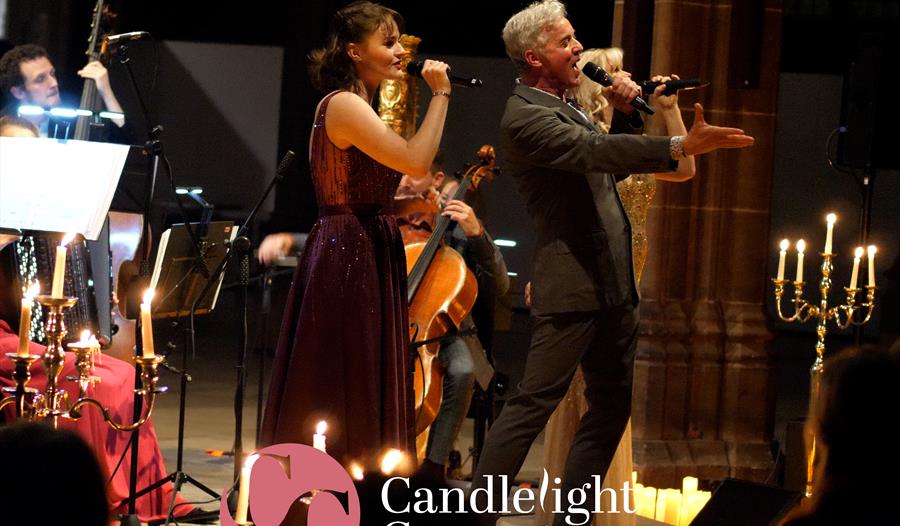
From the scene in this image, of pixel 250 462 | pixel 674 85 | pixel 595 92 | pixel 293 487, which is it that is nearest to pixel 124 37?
pixel 595 92

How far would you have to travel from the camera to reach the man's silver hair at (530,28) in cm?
421

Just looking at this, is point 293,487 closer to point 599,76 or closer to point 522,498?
point 599,76

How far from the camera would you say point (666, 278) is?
21.8ft

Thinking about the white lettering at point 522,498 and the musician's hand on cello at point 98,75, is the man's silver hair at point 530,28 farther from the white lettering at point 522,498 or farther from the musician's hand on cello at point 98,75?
the musician's hand on cello at point 98,75

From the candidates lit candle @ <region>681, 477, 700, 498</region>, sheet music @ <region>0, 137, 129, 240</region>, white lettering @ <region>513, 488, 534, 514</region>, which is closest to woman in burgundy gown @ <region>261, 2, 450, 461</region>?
sheet music @ <region>0, 137, 129, 240</region>

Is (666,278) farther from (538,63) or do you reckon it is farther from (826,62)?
(826,62)

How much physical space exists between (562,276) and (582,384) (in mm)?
810

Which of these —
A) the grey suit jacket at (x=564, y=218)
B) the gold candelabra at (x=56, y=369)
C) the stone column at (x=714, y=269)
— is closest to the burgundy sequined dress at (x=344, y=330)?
the gold candelabra at (x=56, y=369)

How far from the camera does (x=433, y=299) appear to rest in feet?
18.4

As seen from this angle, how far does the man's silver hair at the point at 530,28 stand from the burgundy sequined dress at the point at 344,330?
750 mm

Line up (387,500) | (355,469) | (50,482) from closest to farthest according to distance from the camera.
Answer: (50,482), (387,500), (355,469)

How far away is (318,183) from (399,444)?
800 millimetres

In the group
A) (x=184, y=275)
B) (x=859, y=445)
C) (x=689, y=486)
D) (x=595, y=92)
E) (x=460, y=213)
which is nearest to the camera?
(x=859, y=445)

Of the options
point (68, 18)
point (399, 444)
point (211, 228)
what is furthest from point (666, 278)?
point (68, 18)
